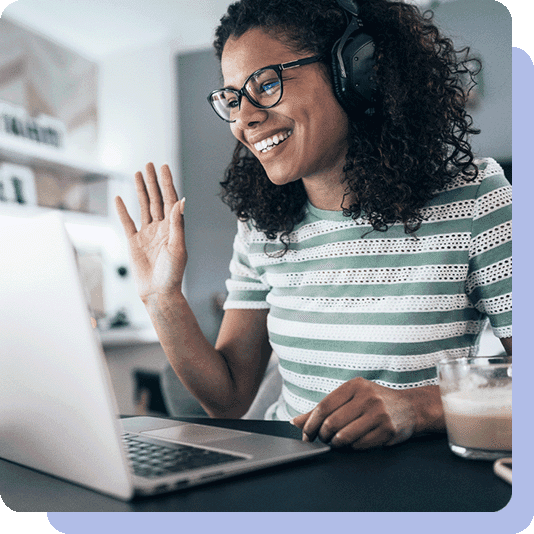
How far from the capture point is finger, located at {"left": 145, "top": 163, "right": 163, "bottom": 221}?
0.92 metres

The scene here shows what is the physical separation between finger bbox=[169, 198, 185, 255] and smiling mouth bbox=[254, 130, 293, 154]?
0.57 feet

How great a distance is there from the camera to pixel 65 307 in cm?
37

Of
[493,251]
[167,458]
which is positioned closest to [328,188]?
[493,251]

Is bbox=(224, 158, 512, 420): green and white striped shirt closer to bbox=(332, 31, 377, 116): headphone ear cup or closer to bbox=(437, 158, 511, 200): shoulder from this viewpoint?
bbox=(437, 158, 511, 200): shoulder

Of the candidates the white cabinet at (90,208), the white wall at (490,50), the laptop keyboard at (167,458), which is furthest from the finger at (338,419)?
the white cabinet at (90,208)

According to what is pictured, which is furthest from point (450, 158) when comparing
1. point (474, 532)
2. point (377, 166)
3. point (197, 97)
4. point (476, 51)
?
point (197, 97)

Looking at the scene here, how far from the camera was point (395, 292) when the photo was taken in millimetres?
855

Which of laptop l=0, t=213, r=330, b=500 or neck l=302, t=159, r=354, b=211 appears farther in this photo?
neck l=302, t=159, r=354, b=211

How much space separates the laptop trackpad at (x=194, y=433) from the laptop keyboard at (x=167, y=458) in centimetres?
3

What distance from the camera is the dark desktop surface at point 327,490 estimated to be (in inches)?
15.5

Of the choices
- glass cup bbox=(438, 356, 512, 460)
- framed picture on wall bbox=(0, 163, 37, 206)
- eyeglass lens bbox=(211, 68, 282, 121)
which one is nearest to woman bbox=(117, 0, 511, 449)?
eyeglass lens bbox=(211, 68, 282, 121)

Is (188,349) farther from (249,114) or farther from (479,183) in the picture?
(479,183)

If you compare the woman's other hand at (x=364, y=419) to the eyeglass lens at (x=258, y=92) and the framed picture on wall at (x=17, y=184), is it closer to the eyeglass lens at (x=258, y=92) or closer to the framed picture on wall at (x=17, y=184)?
the eyeglass lens at (x=258, y=92)

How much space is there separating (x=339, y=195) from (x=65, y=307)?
0.66 metres
